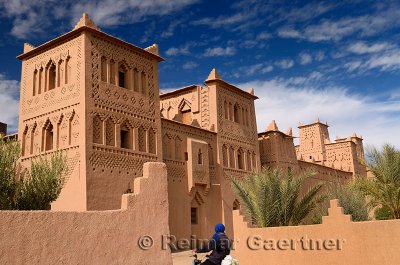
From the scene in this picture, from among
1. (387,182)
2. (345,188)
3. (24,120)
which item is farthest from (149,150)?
(387,182)

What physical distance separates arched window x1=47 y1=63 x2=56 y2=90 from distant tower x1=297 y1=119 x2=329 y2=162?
93.8ft

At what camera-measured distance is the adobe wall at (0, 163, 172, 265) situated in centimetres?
805

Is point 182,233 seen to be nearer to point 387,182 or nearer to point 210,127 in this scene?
point 210,127

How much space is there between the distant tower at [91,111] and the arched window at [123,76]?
4 cm

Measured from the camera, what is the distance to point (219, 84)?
2402 centimetres

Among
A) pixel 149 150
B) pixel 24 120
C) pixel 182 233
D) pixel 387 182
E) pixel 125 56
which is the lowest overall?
pixel 182 233

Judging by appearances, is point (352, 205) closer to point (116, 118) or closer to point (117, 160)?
point (117, 160)

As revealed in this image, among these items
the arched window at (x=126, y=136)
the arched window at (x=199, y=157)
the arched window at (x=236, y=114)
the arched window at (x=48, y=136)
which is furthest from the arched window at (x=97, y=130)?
the arched window at (x=236, y=114)

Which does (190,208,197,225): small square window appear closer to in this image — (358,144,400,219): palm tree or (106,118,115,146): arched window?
(106,118,115,146): arched window

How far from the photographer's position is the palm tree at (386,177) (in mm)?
13336

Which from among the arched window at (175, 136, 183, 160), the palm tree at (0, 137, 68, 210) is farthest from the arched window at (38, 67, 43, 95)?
the arched window at (175, 136, 183, 160)

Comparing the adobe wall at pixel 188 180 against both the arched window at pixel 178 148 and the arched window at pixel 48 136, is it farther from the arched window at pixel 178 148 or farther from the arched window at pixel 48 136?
the arched window at pixel 48 136

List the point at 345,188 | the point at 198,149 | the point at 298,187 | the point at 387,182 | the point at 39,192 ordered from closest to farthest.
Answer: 1. the point at 39,192
2. the point at 387,182
3. the point at 298,187
4. the point at 345,188
5. the point at 198,149

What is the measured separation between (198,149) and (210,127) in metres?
2.44
